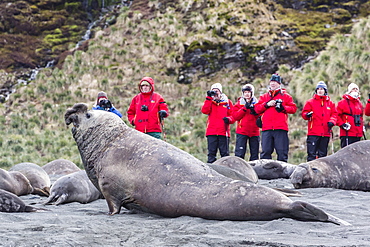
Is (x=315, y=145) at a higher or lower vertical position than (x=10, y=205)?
higher

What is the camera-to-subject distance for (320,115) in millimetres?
10227

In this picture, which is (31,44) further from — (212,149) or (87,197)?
(87,197)

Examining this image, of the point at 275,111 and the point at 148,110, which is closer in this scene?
the point at 148,110

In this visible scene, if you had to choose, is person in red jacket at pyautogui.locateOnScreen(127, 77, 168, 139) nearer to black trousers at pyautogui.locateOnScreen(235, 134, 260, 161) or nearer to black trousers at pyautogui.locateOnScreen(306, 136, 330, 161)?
black trousers at pyautogui.locateOnScreen(235, 134, 260, 161)

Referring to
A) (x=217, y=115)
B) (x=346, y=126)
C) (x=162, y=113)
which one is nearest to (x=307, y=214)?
(x=162, y=113)

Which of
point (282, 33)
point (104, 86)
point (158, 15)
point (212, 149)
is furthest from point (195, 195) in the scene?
point (158, 15)

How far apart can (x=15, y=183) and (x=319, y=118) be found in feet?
22.8

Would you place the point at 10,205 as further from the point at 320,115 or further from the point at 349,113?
the point at 349,113

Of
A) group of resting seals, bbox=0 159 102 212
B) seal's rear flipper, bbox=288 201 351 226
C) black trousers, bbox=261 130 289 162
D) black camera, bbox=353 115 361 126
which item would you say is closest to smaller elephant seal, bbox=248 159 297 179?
black trousers, bbox=261 130 289 162

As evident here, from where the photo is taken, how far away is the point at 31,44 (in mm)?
35750

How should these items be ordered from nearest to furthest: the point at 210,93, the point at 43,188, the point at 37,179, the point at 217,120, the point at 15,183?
the point at 15,183
the point at 43,188
the point at 37,179
the point at 210,93
the point at 217,120

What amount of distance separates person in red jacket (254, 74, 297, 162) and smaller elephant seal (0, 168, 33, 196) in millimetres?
5126

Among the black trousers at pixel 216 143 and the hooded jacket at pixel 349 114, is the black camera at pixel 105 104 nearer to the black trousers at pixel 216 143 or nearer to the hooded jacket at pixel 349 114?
the black trousers at pixel 216 143

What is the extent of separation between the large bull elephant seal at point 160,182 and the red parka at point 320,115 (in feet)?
21.2
